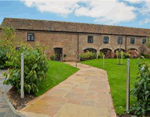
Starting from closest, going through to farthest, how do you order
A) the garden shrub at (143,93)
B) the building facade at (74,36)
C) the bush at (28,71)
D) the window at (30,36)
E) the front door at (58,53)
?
the garden shrub at (143,93), the bush at (28,71), the window at (30,36), the building facade at (74,36), the front door at (58,53)

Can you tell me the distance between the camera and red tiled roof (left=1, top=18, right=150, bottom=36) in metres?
20.5

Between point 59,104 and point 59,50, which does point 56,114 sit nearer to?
point 59,104

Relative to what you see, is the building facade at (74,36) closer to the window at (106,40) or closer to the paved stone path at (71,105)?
the window at (106,40)

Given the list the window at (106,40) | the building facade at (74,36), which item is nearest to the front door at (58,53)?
the building facade at (74,36)

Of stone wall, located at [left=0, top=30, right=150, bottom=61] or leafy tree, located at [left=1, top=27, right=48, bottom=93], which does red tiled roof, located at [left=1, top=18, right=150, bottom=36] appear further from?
leafy tree, located at [left=1, top=27, right=48, bottom=93]

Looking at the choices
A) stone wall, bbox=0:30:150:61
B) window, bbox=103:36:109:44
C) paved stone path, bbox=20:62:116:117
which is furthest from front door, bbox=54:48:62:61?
paved stone path, bbox=20:62:116:117

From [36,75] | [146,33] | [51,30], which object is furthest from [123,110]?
[146,33]

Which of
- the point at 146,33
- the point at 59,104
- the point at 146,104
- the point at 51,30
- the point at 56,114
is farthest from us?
the point at 146,33

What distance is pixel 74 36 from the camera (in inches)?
888

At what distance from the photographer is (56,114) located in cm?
332

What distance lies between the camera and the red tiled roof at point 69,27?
20.5 metres

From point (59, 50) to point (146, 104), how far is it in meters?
19.9

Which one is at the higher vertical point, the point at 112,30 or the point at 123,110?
the point at 112,30

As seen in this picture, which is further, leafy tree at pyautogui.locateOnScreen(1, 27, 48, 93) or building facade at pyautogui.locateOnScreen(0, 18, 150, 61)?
building facade at pyautogui.locateOnScreen(0, 18, 150, 61)
